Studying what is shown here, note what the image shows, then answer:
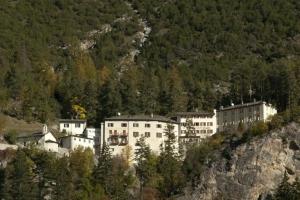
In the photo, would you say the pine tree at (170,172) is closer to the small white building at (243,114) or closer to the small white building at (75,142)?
the small white building at (75,142)

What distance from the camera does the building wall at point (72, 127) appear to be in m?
102

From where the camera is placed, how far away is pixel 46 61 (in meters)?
128

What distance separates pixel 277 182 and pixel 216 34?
60.2 metres

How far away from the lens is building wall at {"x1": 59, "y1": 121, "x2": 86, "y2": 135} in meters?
102

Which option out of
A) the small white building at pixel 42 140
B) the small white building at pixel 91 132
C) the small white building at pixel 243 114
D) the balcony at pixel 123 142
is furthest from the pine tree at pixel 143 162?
the small white building at pixel 243 114

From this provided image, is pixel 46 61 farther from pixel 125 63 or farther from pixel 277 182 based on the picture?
pixel 277 182

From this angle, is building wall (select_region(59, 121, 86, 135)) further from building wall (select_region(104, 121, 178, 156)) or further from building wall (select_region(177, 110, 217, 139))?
building wall (select_region(177, 110, 217, 139))

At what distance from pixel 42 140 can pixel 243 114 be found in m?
22.3

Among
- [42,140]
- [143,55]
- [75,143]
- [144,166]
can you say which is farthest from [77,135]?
[143,55]

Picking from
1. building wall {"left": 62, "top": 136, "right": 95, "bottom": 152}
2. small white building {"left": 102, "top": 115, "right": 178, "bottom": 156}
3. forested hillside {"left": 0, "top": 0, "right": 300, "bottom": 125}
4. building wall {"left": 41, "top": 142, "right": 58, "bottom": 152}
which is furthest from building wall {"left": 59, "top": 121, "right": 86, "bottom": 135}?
building wall {"left": 41, "top": 142, "right": 58, "bottom": 152}

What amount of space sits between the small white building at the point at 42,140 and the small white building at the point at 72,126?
20.3ft

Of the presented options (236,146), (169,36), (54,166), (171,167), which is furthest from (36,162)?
(169,36)

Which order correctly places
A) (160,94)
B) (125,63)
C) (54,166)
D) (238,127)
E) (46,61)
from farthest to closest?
(125,63)
(46,61)
(160,94)
(238,127)
(54,166)

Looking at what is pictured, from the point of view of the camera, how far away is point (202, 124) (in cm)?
10338
